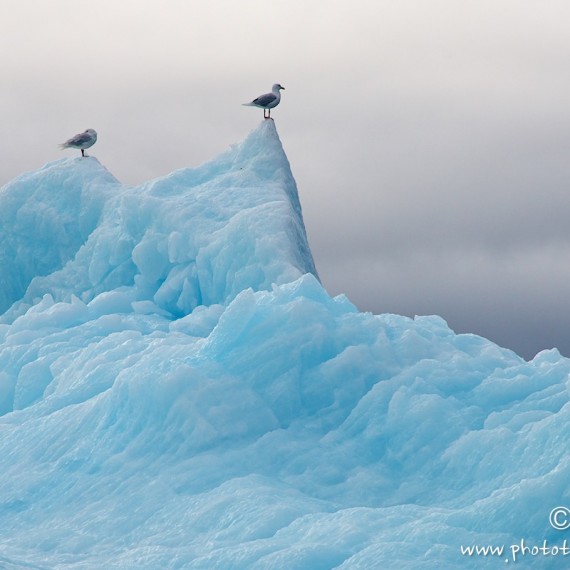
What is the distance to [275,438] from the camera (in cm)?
1309

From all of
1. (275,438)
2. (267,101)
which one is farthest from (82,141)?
→ (275,438)

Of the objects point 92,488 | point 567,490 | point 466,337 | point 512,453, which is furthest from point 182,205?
point 567,490

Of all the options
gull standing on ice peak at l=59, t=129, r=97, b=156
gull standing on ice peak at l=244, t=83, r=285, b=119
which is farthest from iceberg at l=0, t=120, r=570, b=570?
gull standing on ice peak at l=59, t=129, r=97, b=156

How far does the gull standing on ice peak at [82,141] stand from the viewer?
2181cm

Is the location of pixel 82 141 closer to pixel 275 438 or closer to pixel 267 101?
pixel 267 101

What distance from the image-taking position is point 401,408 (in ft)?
43.4

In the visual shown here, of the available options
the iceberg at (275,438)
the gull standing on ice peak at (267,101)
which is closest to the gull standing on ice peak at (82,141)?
the gull standing on ice peak at (267,101)

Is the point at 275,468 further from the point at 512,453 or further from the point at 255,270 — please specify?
the point at 255,270

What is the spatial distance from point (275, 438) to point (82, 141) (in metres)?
10.5

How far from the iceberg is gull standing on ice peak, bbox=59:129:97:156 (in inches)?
185

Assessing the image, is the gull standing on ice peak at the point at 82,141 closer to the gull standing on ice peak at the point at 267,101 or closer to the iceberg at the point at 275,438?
the gull standing on ice peak at the point at 267,101

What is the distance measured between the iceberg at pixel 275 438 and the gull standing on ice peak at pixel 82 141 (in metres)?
4.70

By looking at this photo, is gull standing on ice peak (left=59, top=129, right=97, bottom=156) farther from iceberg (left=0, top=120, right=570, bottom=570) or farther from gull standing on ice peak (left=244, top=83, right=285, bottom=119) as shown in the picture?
iceberg (left=0, top=120, right=570, bottom=570)

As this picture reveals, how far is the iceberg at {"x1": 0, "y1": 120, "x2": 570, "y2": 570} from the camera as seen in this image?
1085 centimetres
